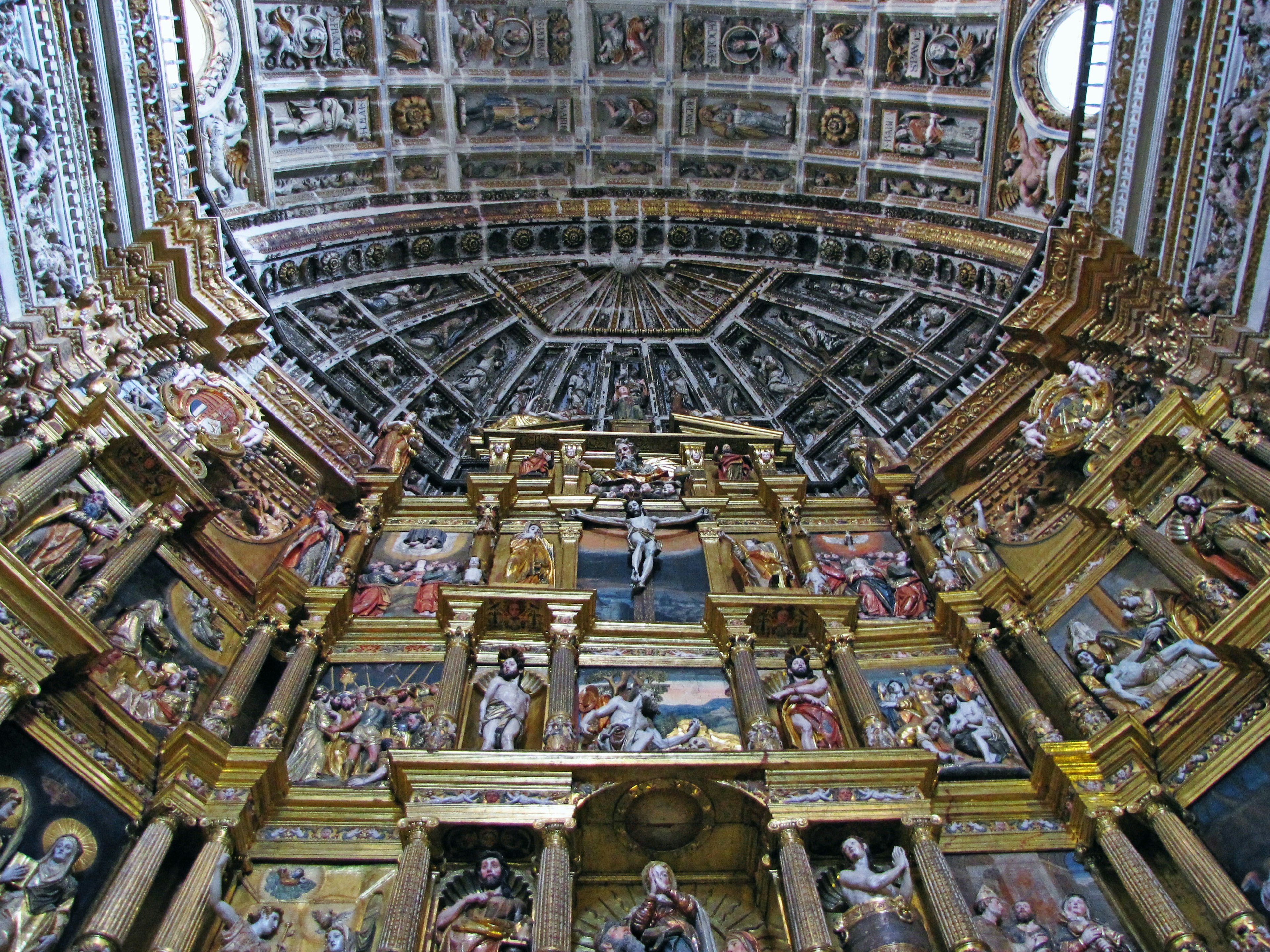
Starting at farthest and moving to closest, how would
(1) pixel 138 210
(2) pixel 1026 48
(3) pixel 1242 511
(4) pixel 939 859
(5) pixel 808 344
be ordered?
(5) pixel 808 344 < (2) pixel 1026 48 < (1) pixel 138 210 < (3) pixel 1242 511 < (4) pixel 939 859

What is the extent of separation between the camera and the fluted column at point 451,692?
10773mm

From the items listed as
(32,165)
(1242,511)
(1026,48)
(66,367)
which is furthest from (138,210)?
(1026,48)

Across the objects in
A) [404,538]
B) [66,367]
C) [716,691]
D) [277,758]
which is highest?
[404,538]

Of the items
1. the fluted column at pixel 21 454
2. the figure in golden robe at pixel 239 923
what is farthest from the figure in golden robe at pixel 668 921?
the fluted column at pixel 21 454

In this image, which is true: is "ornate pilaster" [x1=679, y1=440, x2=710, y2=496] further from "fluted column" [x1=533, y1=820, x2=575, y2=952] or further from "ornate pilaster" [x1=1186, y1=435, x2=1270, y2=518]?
"fluted column" [x1=533, y1=820, x2=575, y2=952]

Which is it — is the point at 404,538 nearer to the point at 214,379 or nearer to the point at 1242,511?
the point at 214,379

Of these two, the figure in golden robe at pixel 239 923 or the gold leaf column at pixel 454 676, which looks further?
the gold leaf column at pixel 454 676

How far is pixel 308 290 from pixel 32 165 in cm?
823

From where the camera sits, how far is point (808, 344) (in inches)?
830

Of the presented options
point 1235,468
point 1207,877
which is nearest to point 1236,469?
point 1235,468

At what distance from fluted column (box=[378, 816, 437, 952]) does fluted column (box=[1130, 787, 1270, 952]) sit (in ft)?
20.5

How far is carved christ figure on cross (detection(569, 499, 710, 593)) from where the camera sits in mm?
14188

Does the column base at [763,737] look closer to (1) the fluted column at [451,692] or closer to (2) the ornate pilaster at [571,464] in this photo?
(1) the fluted column at [451,692]

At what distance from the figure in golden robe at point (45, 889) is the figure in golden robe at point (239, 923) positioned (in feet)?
3.22
